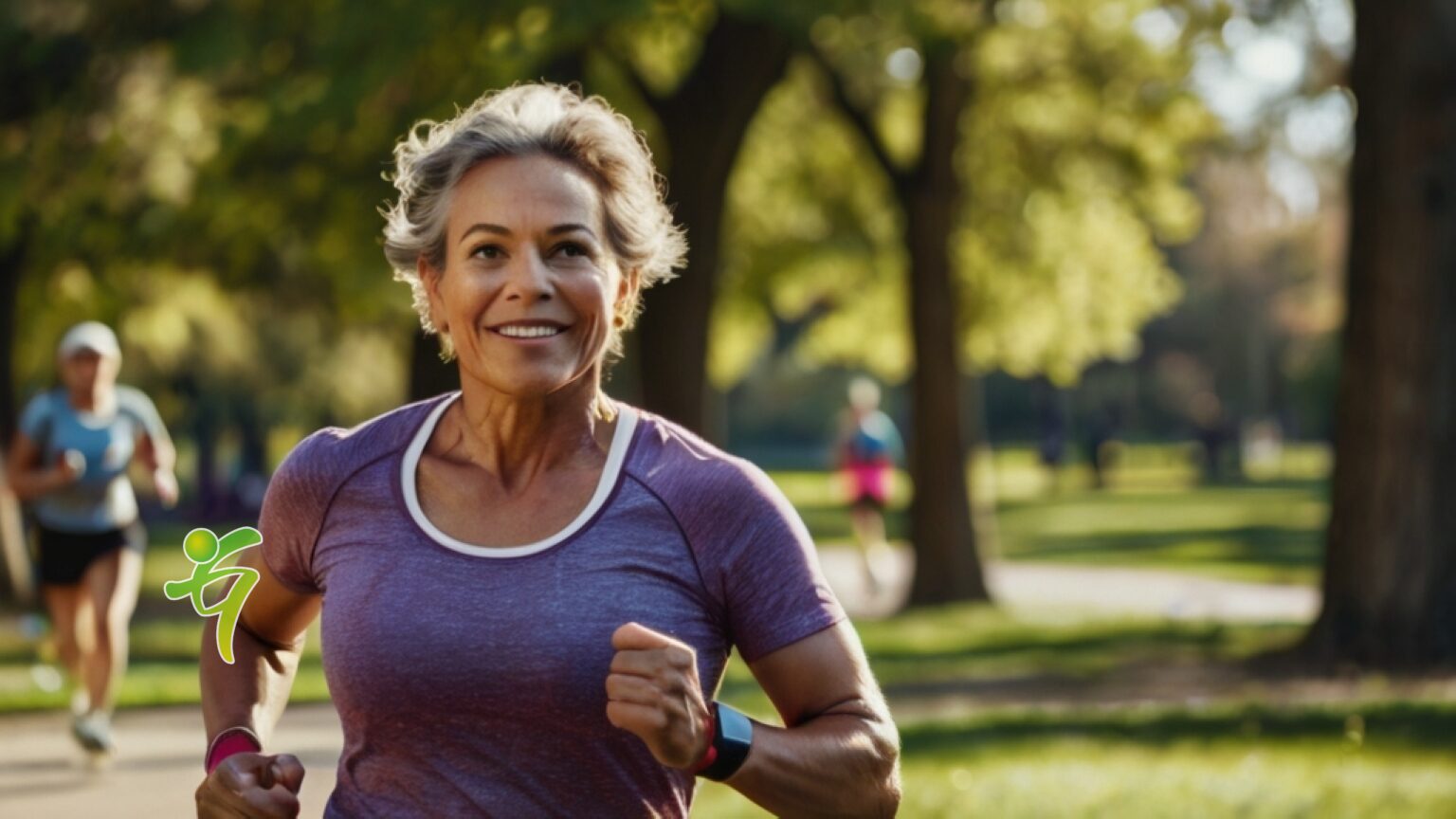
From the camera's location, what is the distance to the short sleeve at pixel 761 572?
2887 millimetres

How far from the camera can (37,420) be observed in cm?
1009

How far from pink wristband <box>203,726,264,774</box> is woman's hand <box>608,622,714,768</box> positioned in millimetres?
824

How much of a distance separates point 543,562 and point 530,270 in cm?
41

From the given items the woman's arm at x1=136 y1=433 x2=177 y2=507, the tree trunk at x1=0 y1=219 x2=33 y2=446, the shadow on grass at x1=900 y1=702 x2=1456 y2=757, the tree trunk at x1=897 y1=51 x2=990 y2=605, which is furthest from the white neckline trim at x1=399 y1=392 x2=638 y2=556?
the tree trunk at x1=0 y1=219 x2=33 y2=446

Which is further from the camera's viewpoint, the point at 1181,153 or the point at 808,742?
the point at 1181,153

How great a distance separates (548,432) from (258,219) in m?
14.6

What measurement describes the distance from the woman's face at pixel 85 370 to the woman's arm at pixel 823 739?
298 inches

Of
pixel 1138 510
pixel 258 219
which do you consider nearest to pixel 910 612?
pixel 258 219

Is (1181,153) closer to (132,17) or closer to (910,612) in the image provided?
(910,612)

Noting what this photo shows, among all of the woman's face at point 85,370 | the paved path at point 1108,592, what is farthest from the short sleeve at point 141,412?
the paved path at point 1108,592

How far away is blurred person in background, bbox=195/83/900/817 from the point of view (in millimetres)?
2842

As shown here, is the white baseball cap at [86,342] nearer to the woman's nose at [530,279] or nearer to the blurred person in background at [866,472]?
the woman's nose at [530,279]

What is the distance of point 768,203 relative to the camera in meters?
24.6

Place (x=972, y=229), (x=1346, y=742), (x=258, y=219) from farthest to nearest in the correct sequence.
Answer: (x=972, y=229) < (x=258, y=219) < (x=1346, y=742)
